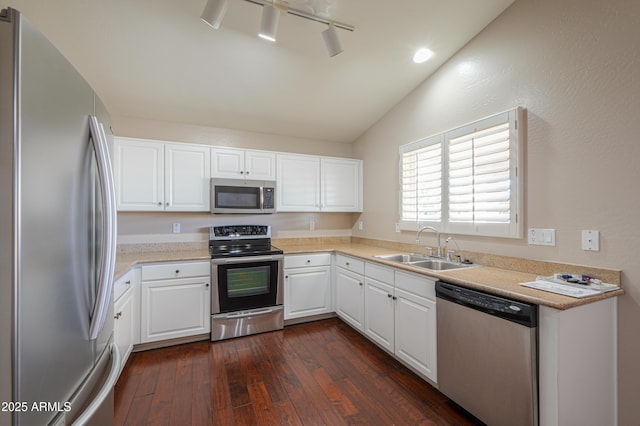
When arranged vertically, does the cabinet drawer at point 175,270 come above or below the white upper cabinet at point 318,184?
below

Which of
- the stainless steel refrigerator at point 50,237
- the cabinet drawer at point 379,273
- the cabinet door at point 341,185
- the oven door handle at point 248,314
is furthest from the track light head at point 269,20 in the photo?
the oven door handle at point 248,314

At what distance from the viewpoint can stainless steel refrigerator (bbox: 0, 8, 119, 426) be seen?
0.62 m

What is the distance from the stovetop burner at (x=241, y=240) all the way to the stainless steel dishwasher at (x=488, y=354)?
185 cm

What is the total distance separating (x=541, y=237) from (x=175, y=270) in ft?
10.0

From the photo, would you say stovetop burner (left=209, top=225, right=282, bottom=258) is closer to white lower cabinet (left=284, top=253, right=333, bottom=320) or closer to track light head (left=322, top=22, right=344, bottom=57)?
white lower cabinet (left=284, top=253, right=333, bottom=320)

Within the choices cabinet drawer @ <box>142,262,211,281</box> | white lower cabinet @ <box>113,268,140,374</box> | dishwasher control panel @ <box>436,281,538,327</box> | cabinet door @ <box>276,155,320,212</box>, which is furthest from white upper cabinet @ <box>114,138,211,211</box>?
dishwasher control panel @ <box>436,281,538,327</box>

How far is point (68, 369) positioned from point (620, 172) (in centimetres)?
264

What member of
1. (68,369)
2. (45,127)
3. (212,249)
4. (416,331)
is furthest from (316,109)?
(68,369)

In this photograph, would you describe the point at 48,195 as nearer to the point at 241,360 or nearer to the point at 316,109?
the point at 241,360

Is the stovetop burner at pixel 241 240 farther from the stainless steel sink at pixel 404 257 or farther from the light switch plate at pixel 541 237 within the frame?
the light switch plate at pixel 541 237

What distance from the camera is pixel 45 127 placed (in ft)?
2.39

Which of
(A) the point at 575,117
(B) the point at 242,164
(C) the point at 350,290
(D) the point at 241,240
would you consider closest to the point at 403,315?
(C) the point at 350,290

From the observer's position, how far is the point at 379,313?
2.63 meters

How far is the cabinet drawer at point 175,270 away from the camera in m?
2.64
